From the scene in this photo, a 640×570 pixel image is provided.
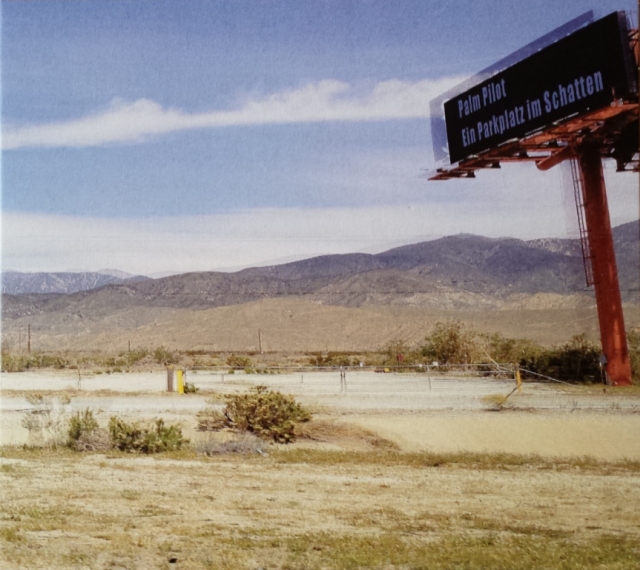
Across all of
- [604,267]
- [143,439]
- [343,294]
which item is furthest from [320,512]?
[343,294]

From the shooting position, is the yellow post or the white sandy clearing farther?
the yellow post

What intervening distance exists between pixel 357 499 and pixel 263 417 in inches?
281

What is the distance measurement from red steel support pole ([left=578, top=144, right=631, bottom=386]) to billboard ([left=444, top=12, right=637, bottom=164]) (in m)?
2.92

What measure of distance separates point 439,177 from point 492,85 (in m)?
4.53

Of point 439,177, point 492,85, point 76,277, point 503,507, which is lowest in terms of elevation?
point 503,507

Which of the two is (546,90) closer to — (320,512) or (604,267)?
(604,267)

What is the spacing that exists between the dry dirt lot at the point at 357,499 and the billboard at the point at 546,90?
896cm

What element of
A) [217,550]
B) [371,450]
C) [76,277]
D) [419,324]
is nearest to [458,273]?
[419,324]

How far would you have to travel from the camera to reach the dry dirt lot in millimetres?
7590

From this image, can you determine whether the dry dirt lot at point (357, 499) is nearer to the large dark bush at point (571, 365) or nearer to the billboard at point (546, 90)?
the large dark bush at point (571, 365)

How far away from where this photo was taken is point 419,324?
266ft

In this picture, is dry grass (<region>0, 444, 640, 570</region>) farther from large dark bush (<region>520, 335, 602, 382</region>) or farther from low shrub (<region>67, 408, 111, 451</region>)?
large dark bush (<region>520, 335, 602, 382</region>)

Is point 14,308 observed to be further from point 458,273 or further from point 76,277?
point 458,273

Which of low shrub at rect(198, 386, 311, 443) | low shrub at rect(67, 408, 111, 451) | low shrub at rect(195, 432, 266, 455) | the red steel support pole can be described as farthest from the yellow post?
the red steel support pole
